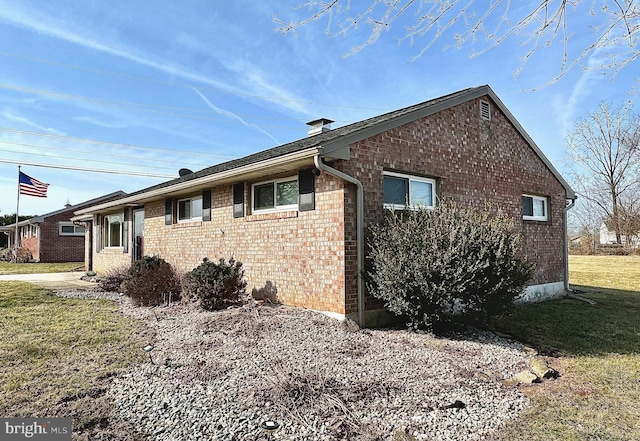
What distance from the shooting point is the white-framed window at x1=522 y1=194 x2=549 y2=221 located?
11.2 meters

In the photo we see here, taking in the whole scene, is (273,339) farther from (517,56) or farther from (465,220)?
(517,56)

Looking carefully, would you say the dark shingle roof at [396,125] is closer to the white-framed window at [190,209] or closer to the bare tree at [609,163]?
the white-framed window at [190,209]

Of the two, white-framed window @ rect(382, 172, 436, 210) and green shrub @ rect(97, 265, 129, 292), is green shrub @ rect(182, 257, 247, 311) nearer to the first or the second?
white-framed window @ rect(382, 172, 436, 210)

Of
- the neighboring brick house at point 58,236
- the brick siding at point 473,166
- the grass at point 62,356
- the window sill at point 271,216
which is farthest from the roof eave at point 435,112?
the neighboring brick house at point 58,236

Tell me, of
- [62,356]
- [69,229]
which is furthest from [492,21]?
[69,229]

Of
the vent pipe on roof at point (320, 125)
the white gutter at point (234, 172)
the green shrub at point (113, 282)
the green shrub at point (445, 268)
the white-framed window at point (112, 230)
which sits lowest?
the green shrub at point (113, 282)

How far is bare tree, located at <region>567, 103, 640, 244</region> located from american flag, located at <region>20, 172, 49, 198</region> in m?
39.0

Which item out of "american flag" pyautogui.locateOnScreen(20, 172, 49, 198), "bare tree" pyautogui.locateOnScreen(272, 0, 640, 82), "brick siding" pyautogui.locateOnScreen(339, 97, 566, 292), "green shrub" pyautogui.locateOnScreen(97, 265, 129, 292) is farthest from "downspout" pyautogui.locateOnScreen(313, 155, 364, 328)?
"american flag" pyautogui.locateOnScreen(20, 172, 49, 198)

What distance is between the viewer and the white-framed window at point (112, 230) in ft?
54.0

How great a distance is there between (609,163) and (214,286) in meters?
36.0

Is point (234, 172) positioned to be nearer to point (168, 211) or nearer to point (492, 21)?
point (168, 211)

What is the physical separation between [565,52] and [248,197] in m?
6.46

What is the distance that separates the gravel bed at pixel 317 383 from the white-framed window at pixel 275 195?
2380 millimetres

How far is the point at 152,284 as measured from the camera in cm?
948
